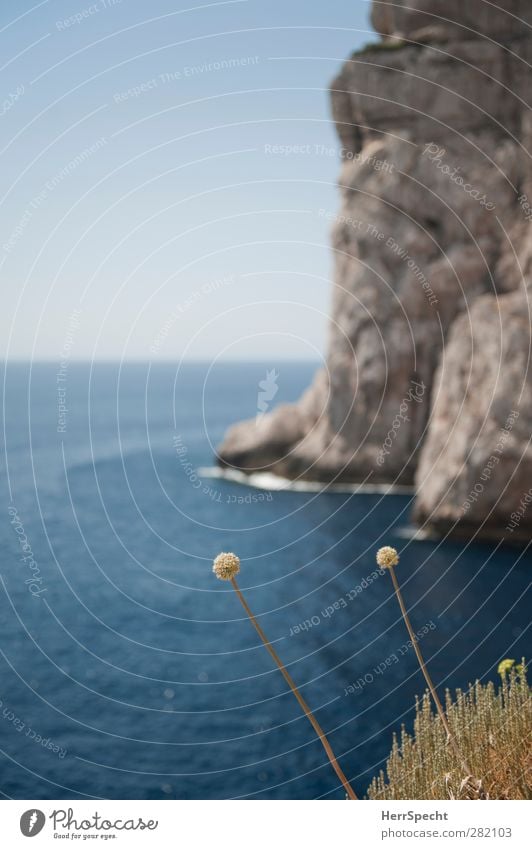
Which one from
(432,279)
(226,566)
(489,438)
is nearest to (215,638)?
(489,438)

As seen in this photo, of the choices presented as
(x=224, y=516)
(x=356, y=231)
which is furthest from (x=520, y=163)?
(x=224, y=516)

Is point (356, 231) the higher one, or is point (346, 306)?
point (356, 231)

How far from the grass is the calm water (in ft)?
26.2

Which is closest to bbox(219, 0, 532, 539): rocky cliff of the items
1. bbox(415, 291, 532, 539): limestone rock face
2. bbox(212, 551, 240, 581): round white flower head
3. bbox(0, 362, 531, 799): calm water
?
bbox(415, 291, 532, 539): limestone rock face

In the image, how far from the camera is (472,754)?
8422mm

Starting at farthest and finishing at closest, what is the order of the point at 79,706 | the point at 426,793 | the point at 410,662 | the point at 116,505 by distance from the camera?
the point at 116,505, the point at 410,662, the point at 79,706, the point at 426,793

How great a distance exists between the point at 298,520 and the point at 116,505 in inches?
470

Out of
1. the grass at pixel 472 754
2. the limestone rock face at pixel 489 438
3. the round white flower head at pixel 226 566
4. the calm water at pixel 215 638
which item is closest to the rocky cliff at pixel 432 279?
the limestone rock face at pixel 489 438

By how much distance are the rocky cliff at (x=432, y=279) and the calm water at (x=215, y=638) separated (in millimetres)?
3947

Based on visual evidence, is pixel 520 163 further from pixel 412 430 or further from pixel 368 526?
pixel 368 526

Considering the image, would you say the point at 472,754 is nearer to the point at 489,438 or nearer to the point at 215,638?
the point at 215,638

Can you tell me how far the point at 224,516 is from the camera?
4041 cm

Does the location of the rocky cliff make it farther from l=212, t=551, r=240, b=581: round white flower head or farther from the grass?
l=212, t=551, r=240, b=581: round white flower head

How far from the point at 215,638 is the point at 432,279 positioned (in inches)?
1059
